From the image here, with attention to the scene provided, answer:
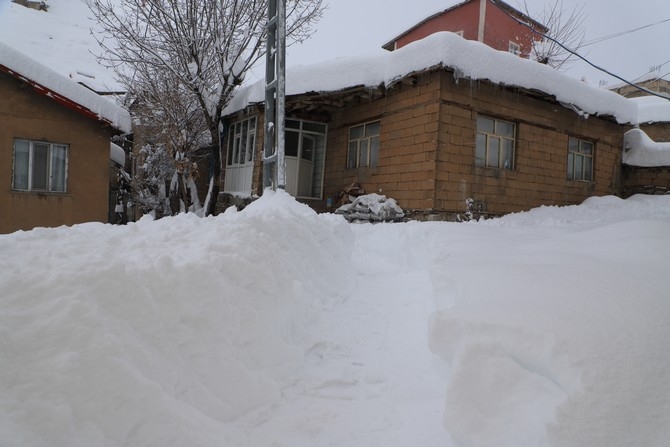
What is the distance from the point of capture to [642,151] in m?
12.4

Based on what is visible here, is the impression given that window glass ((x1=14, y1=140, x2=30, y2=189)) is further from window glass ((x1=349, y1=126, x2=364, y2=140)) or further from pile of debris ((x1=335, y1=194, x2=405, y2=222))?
window glass ((x1=349, y1=126, x2=364, y2=140))

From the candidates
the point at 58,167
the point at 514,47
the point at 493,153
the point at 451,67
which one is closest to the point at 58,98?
the point at 58,167

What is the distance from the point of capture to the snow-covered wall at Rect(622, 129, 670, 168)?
12.3m

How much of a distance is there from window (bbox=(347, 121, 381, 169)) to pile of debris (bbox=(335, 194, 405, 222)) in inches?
47.7

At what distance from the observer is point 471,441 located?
188 centimetres

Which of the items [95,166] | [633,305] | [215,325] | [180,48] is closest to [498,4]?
[180,48]

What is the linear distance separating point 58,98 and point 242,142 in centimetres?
510

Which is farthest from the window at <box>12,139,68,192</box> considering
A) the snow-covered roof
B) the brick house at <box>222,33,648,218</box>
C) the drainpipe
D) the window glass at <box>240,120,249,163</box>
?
the drainpipe

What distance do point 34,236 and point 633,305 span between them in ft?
13.1

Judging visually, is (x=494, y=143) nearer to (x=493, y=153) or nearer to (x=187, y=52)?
(x=493, y=153)

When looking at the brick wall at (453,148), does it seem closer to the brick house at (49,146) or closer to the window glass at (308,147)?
the window glass at (308,147)

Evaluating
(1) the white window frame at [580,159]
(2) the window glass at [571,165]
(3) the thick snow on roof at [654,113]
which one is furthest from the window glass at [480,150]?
(3) the thick snow on roof at [654,113]

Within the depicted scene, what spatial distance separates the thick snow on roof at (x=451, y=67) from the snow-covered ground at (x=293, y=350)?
582 cm

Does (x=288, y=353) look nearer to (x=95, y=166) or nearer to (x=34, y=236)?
(x=34, y=236)
